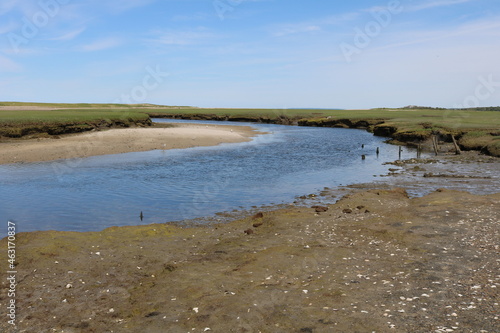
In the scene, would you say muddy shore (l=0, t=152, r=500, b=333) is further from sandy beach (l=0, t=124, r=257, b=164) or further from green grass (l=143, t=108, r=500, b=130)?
green grass (l=143, t=108, r=500, b=130)

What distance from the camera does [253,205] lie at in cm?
2581

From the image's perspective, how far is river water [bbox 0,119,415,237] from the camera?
23.2 meters

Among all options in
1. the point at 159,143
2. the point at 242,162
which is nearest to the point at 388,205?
the point at 242,162

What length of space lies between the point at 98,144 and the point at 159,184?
26.7 m

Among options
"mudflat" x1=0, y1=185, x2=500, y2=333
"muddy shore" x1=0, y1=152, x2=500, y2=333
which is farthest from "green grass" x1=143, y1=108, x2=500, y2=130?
"mudflat" x1=0, y1=185, x2=500, y2=333

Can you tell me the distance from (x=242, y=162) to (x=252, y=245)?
94.0 feet

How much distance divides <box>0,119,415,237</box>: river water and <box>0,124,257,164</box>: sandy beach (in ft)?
12.0

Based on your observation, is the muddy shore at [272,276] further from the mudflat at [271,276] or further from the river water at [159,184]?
the river water at [159,184]

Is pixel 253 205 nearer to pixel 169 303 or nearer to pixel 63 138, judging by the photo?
pixel 169 303

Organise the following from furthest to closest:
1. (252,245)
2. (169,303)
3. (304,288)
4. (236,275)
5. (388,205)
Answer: (388,205) < (252,245) < (236,275) < (304,288) < (169,303)

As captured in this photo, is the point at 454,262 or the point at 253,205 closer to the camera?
the point at 454,262

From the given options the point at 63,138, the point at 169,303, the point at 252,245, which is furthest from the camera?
the point at 63,138

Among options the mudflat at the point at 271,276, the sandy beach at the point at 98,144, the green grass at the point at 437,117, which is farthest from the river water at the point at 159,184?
the green grass at the point at 437,117

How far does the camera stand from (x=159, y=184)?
32.3 m
